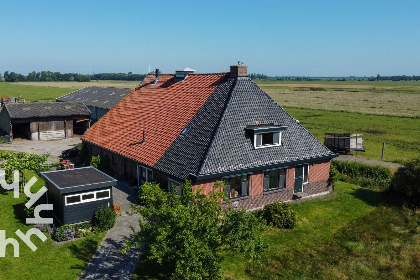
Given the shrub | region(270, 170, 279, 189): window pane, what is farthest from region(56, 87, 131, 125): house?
the shrub

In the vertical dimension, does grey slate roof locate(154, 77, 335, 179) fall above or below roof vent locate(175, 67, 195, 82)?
below

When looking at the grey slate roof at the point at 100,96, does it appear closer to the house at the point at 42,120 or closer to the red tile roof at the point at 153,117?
the house at the point at 42,120

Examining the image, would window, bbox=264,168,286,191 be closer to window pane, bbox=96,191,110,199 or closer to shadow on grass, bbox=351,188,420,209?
shadow on grass, bbox=351,188,420,209

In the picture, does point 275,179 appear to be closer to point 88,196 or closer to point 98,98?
point 88,196

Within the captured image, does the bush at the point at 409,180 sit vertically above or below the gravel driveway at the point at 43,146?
above

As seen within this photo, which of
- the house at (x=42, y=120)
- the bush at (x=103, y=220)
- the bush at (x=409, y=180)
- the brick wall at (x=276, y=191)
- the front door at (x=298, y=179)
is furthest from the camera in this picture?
the house at (x=42, y=120)

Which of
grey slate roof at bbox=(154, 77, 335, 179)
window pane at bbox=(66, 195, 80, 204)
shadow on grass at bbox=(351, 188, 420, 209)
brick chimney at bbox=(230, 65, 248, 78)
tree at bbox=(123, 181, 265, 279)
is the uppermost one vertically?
brick chimney at bbox=(230, 65, 248, 78)

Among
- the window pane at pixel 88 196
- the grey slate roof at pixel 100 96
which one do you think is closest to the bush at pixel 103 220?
the window pane at pixel 88 196

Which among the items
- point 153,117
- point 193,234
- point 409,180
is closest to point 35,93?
point 153,117
